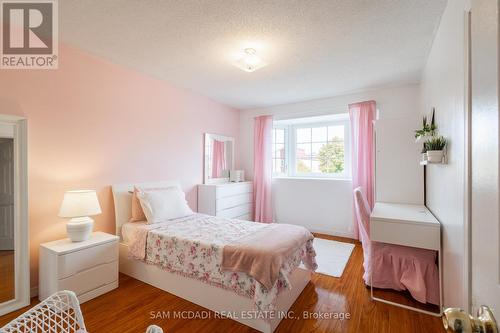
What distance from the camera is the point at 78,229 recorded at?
2.15 metres

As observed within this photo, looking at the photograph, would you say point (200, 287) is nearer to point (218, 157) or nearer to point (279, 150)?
point (218, 157)

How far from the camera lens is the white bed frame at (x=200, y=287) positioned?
1.81 meters

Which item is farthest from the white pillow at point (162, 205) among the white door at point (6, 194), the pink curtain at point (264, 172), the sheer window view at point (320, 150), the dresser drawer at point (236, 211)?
the sheer window view at point (320, 150)

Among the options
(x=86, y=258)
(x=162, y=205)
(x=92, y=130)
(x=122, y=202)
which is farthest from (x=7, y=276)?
(x=92, y=130)

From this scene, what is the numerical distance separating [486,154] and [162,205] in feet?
9.20

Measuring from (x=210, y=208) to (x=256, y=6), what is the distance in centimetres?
287

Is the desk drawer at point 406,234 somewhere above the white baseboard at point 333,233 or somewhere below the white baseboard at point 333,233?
above

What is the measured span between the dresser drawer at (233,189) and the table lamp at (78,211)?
1844 mm

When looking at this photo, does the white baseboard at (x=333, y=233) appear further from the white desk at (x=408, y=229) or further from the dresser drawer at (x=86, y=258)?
the dresser drawer at (x=86, y=258)

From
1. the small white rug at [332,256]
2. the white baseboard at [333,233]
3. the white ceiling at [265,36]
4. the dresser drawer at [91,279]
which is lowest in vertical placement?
the small white rug at [332,256]

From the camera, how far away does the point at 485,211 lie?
54 cm

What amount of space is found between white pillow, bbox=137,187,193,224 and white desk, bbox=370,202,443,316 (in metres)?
2.21

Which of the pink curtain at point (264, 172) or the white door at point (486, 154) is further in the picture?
the pink curtain at point (264, 172)

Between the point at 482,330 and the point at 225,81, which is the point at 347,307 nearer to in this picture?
the point at 482,330
